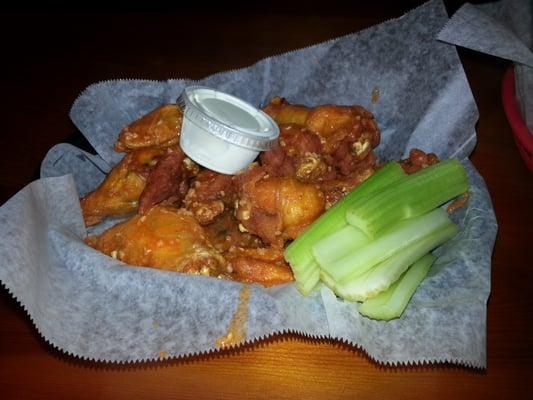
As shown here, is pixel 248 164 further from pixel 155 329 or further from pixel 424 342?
pixel 424 342

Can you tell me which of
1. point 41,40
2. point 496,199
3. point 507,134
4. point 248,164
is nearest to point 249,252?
point 248,164

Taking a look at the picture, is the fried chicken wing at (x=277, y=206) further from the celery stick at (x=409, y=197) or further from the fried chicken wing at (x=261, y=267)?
the celery stick at (x=409, y=197)

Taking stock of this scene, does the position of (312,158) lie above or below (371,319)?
above

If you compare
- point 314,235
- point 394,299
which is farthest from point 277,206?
point 394,299

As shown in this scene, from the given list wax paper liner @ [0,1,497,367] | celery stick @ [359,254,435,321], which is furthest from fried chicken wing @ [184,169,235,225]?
celery stick @ [359,254,435,321]

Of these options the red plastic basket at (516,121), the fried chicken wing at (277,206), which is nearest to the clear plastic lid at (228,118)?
the fried chicken wing at (277,206)
